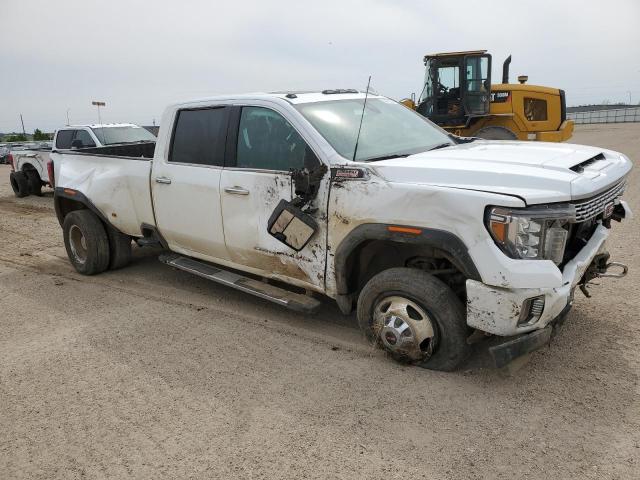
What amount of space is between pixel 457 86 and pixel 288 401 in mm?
10856

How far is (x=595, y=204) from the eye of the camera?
10.8 feet

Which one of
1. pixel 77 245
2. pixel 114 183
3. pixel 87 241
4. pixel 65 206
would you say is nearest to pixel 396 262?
pixel 114 183

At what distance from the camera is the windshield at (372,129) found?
3.91m

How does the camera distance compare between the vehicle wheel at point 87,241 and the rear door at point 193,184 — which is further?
the vehicle wheel at point 87,241

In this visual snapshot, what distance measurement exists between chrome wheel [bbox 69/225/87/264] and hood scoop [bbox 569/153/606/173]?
5.30m

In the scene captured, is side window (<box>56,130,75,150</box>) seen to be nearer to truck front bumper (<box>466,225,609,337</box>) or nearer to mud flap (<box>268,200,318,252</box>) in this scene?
mud flap (<box>268,200,318,252</box>)

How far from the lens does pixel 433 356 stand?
350cm

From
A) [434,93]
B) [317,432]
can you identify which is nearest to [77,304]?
[317,432]

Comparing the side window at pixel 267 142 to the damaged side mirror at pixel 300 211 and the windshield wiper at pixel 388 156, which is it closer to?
the damaged side mirror at pixel 300 211

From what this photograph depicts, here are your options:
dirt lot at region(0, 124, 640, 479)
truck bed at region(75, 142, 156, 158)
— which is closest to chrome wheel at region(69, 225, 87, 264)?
truck bed at region(75, 142, 156, 158)

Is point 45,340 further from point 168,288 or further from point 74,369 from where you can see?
point 168,288

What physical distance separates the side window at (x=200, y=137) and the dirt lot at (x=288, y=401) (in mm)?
1398

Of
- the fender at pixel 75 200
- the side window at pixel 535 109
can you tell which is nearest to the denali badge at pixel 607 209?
the fender at pixel 75 200

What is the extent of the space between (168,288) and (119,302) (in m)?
0.55
